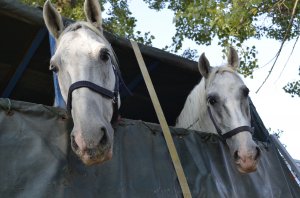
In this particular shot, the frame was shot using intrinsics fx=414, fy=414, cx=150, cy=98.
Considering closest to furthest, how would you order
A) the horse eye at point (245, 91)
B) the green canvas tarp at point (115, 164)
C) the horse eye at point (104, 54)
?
the green canvas tarp at point (115, 164), the horse eye at point (104, 54), the horse eye at point (245, 91)

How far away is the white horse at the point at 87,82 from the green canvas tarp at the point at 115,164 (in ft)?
0.72

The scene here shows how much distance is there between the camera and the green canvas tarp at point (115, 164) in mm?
2229

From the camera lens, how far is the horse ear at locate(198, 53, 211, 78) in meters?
4.09

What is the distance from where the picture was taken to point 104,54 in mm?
2740

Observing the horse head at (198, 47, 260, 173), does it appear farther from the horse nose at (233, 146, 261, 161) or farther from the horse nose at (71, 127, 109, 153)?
the horse nose at (71, 127, 109, 153)

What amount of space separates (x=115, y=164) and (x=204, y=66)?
187 cm

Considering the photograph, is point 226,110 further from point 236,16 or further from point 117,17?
point 117,17

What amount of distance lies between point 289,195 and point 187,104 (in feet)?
4.55

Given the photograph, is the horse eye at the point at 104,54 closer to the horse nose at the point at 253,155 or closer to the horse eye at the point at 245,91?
the horse nose at the point at 253,155

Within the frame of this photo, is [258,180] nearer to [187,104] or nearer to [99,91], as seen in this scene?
[187,104]

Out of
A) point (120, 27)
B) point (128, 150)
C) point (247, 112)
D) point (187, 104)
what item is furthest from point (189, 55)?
point (128, 150)

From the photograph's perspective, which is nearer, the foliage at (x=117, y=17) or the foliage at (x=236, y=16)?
the foliage at (x=236, y=16)

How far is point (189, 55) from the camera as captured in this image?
11.8 m

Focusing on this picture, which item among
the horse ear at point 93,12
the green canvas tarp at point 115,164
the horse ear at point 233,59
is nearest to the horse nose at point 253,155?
the green canvas tarp at point 115,164
